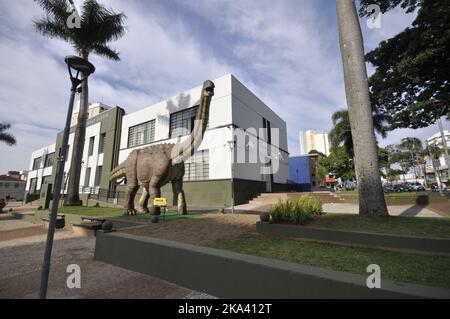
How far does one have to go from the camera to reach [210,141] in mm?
18719

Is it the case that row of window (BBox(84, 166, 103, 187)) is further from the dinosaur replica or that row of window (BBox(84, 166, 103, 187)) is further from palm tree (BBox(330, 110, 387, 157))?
palm tree (BBox(330, 110, 387, 157))

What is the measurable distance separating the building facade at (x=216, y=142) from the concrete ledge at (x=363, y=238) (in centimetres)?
915

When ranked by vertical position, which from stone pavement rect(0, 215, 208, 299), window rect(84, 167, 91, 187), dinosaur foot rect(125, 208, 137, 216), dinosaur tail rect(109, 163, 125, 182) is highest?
window rect(84, 167, 91, 187)

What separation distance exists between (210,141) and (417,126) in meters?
13.9

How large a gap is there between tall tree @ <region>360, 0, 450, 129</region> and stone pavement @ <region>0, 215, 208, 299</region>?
14.4 m

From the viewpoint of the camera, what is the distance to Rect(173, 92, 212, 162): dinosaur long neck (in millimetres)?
7445

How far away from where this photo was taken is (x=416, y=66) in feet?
36.2

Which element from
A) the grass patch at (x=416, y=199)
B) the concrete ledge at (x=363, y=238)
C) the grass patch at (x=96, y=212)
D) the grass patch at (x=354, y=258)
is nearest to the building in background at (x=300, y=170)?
the grass patch at (x=416, y=199)

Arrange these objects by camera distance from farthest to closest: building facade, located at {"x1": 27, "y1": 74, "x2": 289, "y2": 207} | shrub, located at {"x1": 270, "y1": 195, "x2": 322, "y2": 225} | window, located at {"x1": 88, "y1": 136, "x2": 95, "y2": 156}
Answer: window, located at {"x1": 88, "y1": 136, "x2": 95, "y2": 156} → building facade, located at {"x1": 27, "y1": 74, "x2": 289, "y2": 207} → shrub, located at {"x1": 270, "y1": 195, "x2": 322, "y2": 225}

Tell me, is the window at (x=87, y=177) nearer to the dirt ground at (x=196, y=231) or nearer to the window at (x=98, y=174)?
the window at (x=98, y=174)

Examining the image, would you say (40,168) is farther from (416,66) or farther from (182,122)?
(416,66)

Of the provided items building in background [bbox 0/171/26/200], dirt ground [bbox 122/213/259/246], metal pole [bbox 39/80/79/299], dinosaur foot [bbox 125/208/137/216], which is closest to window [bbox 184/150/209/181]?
dinosaur foot [bbox 125/208/137/216]

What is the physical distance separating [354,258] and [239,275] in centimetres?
216
